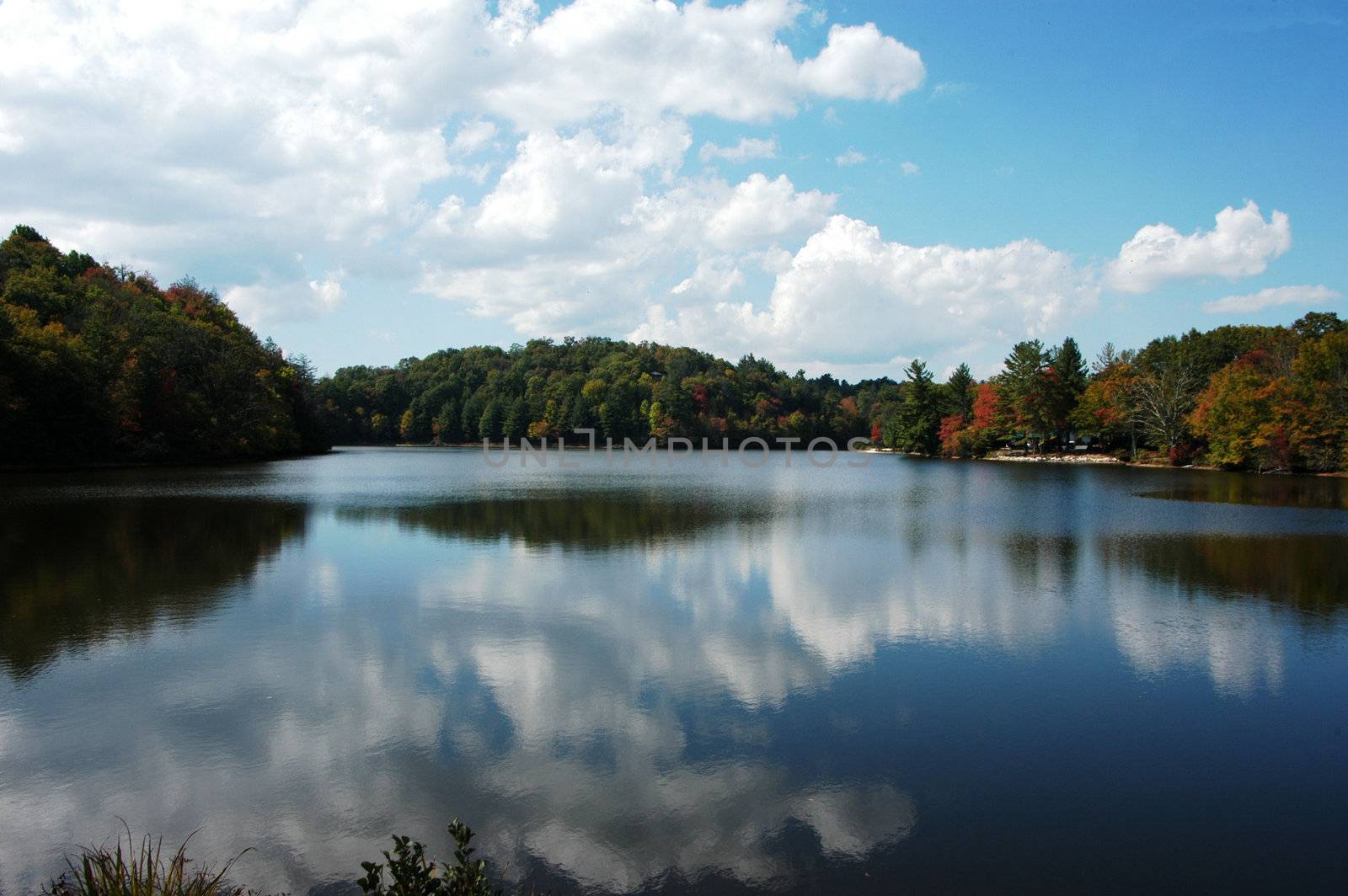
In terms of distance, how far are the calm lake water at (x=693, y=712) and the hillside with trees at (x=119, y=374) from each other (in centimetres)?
2722

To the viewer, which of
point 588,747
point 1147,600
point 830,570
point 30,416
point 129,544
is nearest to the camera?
point 588,747

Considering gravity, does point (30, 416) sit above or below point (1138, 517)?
above

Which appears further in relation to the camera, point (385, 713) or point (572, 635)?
point (572, 635)

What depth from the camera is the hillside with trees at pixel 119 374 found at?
37094 mm

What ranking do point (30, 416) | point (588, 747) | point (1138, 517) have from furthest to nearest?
point (30, 416) → point (1138, 517) → point (588, 747)

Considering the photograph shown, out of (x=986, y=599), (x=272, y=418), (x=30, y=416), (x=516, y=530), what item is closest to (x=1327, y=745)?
(x=986, y=599)

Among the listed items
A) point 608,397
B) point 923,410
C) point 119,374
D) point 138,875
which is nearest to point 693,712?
point 138,875

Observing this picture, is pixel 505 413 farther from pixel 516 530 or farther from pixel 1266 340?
pixel 516 530

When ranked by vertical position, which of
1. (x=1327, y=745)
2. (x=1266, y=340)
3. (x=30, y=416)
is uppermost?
(x=1266, y=340)

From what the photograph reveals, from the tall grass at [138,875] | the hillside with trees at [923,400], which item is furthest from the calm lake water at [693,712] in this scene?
the hillside with trees at [923,400]

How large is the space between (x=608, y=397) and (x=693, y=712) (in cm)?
10456

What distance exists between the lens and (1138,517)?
21.3m

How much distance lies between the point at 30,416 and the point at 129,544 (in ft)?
93.6

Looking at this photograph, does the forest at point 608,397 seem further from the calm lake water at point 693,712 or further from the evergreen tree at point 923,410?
the calm lake water at point 693,712
